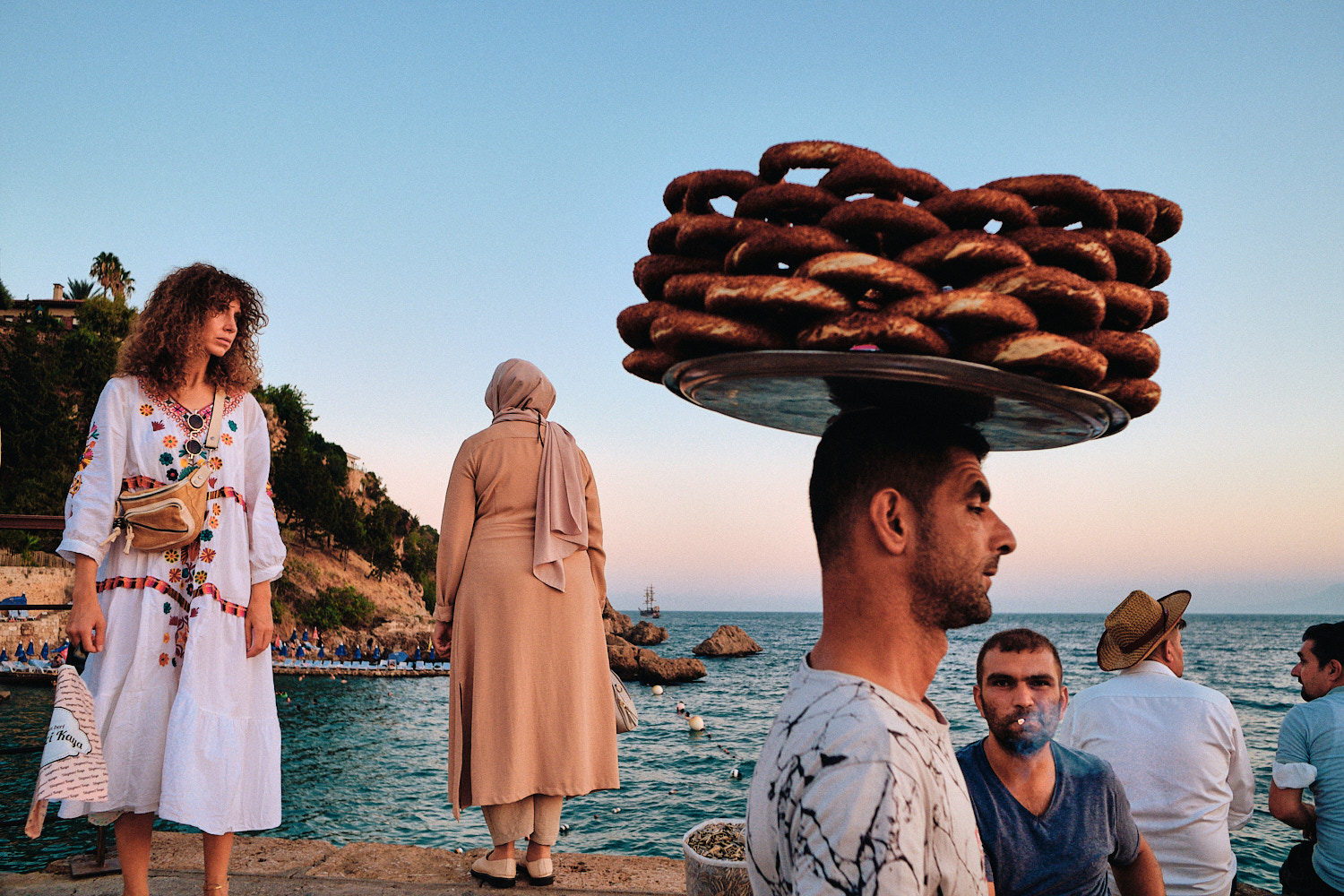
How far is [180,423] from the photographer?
3299 mm

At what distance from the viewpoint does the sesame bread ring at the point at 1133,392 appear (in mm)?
1264

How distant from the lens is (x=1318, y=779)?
4.34m

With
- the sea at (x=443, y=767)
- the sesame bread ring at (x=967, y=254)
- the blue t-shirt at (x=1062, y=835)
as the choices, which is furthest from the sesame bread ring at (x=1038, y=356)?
the sea at (x=443, y=767)

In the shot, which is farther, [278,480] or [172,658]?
[278,480]

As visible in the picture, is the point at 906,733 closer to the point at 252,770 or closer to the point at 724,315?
the point at 724,315

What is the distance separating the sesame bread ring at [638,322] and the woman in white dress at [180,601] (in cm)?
246

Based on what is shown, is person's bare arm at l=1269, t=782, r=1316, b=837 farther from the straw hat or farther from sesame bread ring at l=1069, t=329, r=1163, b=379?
sesame bread ring at l=1069, t=329, r=1163, b=379

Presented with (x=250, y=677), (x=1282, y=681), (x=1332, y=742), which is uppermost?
(x=250, y=677)

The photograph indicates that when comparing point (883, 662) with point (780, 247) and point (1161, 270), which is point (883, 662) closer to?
point (780, 247)

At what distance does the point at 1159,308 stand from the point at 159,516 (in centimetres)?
319

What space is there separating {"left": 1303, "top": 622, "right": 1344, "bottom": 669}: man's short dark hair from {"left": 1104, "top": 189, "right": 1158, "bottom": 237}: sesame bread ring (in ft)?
14.2

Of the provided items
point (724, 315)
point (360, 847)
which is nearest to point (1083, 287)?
point (724, 315)

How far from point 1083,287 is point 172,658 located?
324 centimetres

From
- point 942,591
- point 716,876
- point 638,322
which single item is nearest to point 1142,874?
point 716,876
